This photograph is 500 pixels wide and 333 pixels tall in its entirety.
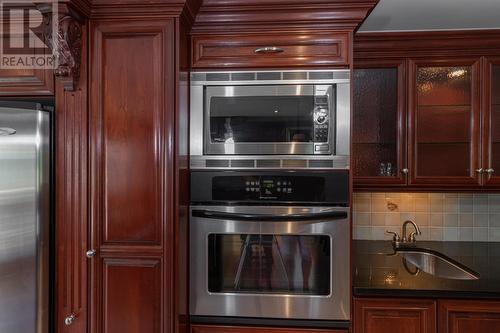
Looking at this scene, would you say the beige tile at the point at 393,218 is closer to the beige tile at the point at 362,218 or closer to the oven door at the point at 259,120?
the beige tile at the point at 362,218

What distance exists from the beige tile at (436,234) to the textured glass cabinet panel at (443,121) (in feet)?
1.65

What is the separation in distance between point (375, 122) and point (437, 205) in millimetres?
769

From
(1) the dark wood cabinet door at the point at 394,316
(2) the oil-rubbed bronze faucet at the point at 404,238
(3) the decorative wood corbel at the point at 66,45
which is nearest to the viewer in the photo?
(3) the decorative wood corbel at the point at 66,45

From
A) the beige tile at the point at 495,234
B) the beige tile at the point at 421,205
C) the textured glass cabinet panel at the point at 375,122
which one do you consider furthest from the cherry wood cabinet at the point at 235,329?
the beige tile at the point at 495,234

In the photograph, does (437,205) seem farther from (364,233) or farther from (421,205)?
(364,233)

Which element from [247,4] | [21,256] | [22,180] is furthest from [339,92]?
[21,256]

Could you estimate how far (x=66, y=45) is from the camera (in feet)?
4.90

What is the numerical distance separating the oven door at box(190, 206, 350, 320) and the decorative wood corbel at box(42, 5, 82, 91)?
810 millimetres

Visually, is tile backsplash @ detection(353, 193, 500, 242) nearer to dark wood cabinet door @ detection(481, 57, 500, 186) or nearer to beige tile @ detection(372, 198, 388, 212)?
beige tile @ detection(372, 198, 388, 212)

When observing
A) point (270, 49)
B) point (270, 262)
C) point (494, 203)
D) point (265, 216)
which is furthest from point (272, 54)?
point (494, 203)

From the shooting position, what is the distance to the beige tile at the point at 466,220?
2.40 meters

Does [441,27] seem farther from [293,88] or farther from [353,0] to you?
[293,88]

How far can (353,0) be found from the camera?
1.67 metres

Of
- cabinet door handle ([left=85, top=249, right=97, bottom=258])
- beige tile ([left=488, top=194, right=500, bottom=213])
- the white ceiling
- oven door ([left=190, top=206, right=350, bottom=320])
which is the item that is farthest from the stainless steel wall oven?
beige tile ([left=488, top=194, right=500, bottom=213])
